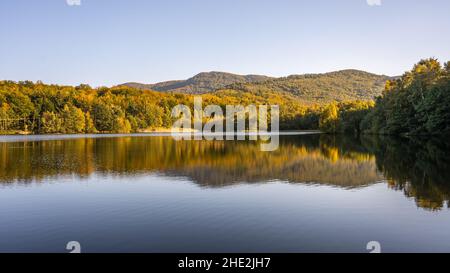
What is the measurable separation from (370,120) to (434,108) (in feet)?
97.2

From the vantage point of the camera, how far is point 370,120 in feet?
283

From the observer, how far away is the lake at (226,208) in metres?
10.9

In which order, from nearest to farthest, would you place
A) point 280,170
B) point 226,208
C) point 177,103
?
point 226,208
point 280,170
point 177,103

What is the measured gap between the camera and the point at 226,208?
607 inches

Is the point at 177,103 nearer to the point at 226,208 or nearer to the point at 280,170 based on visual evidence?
the point at 280,170

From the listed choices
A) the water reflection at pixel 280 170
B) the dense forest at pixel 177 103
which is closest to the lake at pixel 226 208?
the water reflection at pixel 280 170

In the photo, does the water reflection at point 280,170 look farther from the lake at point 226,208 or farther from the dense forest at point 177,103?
the dense forest at point 177,103

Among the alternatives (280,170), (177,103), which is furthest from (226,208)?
(177,103)

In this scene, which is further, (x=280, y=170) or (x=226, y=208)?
(x=280, y=170)

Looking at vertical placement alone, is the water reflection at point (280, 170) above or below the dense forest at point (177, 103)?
below

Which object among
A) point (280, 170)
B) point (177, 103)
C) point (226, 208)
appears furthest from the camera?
point (177, 103)
